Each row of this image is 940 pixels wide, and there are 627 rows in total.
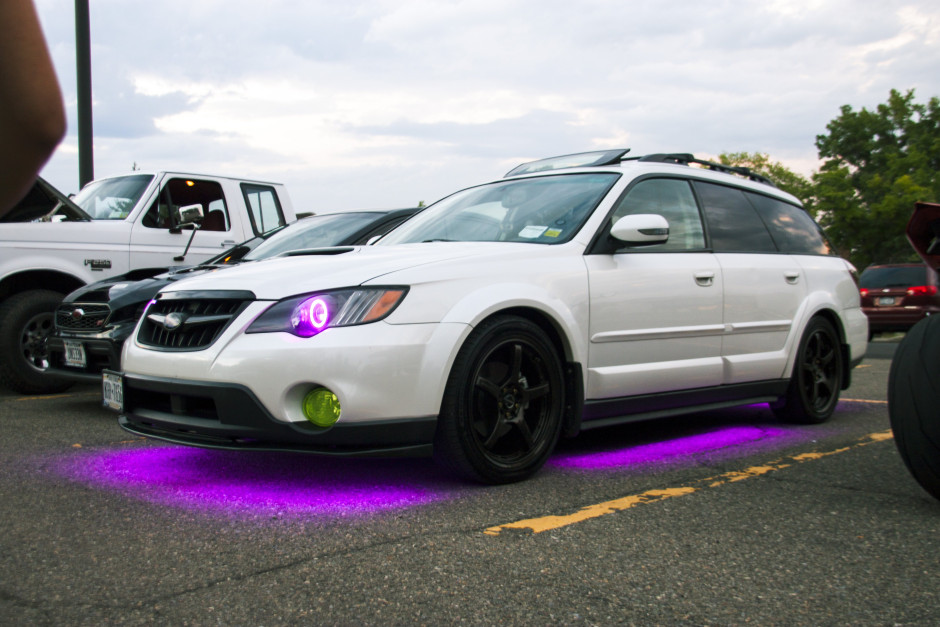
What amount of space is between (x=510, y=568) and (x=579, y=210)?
2.30m

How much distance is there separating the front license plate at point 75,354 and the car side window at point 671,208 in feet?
12.5

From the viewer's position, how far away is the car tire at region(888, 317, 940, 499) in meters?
3.26

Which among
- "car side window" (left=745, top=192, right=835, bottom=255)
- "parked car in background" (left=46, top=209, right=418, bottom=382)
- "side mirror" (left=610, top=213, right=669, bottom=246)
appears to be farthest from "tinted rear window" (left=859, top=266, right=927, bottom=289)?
"side mirror" (left=610, top=213, right=669, bottom=246)

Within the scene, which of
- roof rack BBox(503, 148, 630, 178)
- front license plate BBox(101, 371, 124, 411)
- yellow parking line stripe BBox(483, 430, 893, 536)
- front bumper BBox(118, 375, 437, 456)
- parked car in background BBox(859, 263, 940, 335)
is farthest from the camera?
parked car in background BBox(859, 263, 940, 335)

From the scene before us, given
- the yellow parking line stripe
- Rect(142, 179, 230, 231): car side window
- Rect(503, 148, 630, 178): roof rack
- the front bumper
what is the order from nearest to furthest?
the yellow parking line stripe < the front bumper < Rect(503, 148, 630, 178): roof rack < Rect(142, 179, 230, 231): car side window

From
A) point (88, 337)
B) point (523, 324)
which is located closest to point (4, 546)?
point (523, 324)

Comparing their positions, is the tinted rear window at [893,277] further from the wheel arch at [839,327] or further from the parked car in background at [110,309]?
the parked car in background at [110,309]

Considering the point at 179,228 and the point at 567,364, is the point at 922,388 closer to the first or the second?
the point at 567,364

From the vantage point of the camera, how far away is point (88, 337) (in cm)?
596

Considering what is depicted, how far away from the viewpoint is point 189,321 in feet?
12.4

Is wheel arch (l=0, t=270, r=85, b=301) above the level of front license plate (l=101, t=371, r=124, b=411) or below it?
above

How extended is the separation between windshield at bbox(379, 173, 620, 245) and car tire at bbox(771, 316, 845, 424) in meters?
Answer: 1.96

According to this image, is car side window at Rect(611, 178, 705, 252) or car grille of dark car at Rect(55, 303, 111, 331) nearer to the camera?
car side window at Rect(611, 178, 705, 252)

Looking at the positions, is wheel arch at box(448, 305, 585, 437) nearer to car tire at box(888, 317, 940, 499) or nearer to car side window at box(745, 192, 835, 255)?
car tire at box(888, 317, 940, 499)
